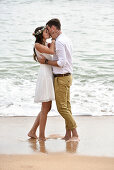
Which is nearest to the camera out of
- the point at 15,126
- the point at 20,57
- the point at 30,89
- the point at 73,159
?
the point at 73,159

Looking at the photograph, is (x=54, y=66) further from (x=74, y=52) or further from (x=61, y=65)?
(x=74, y=52)

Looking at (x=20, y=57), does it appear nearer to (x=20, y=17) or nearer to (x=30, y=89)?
(x=30, y=89)

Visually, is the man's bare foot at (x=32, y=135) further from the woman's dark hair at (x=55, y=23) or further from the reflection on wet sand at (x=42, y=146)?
the woman's dark hair at (x=55, y=23)

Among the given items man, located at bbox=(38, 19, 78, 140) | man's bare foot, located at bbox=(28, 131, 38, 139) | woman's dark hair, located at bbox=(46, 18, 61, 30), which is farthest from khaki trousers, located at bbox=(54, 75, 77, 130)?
woman's dark hair, located at bbox=(46, 18, 61, 30)

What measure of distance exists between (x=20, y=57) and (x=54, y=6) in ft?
26.9

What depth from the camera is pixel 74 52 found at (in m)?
13.6

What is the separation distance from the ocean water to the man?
1.58 meters

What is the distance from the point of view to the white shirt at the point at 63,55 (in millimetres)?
5043

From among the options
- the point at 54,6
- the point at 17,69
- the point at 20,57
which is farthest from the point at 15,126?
the point at 54,6

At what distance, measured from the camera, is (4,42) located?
49.4ft

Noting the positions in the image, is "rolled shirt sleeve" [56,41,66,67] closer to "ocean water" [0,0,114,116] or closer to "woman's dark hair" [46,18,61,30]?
"woman's dark hair" [46,18,61,30]

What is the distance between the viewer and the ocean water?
7.70m

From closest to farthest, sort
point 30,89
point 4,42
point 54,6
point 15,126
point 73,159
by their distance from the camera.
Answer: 1. point 73,159
2. point 15,126
3. point 30,89
4. point 4,42
5. point 54,6

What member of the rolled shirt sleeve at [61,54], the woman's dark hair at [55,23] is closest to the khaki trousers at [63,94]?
the rolled shirt sleeve at [61,54]
